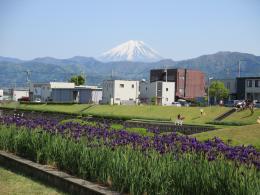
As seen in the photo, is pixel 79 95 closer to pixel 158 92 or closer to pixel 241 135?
pixel 158 92

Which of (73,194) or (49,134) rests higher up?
(49,134)

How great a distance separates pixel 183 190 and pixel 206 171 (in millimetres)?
457

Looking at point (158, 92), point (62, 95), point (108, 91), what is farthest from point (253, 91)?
point (62, 95)

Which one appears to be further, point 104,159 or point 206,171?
point 104,159

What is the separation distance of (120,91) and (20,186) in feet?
307

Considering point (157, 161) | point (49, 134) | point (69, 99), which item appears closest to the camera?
point (157, 161)

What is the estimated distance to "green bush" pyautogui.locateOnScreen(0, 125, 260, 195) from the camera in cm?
666

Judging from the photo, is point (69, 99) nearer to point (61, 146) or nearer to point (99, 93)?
point (99, 93)

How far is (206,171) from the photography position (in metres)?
7.02

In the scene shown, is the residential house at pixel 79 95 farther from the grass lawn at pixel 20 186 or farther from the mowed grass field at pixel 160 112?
the grass lawn at pixel 20 186

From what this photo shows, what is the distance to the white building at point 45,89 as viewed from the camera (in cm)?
11578

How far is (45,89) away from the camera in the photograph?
387 ft

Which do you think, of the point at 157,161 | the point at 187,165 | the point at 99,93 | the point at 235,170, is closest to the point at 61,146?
the point at 157,161

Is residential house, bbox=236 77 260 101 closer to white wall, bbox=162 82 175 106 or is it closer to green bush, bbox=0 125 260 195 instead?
white wall, bbox=162 82 175 106
